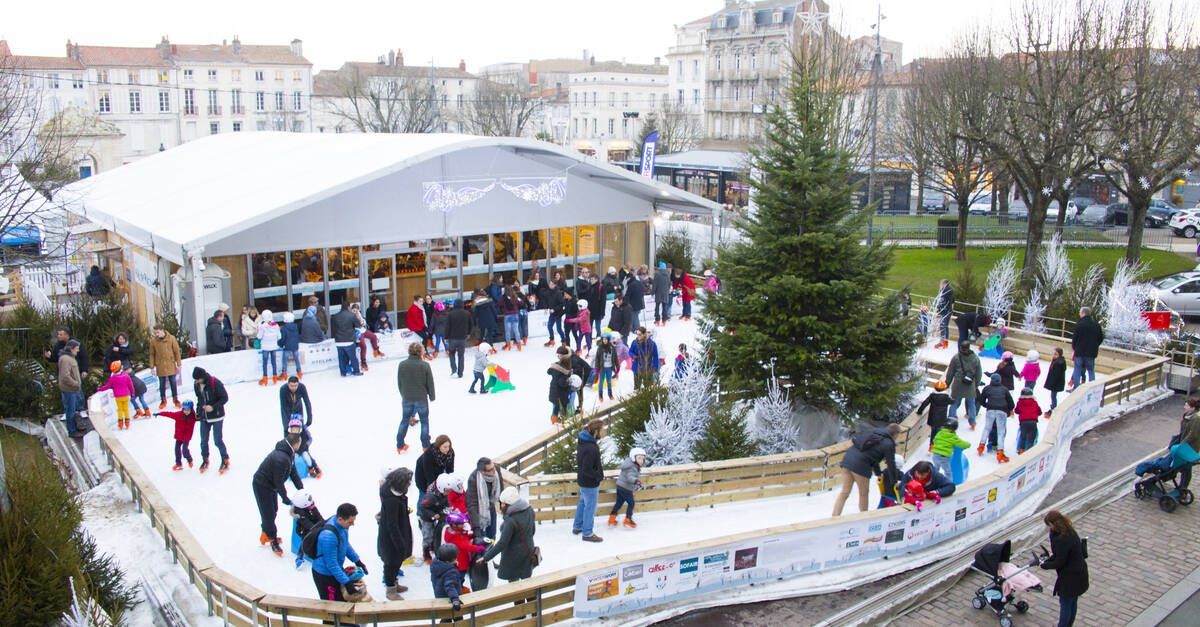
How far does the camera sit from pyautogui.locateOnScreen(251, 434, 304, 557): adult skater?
918 centimetres

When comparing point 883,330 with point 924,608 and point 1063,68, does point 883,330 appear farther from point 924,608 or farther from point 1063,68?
point 1063,68

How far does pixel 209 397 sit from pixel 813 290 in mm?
7956

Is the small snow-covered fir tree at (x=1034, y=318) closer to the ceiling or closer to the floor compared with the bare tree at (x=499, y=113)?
closer to the floor

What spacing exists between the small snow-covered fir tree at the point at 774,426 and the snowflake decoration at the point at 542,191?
1079 centimetres

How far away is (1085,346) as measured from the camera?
1582 cm

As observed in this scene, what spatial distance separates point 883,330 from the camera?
12.6 m

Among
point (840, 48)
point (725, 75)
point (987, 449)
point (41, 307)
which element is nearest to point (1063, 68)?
point (840, 48)

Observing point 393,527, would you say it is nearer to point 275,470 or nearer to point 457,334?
point 275,470

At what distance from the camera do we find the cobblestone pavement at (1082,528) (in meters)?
8.79

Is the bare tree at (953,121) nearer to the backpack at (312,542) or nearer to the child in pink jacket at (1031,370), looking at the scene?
the child in pink jacket at (1031,370)

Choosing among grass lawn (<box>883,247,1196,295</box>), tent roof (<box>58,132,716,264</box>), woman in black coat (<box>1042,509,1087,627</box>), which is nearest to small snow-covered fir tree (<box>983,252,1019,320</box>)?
grass lawn (<box>883,247,1196,295</box>)

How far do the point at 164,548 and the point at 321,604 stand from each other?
3.11 meters

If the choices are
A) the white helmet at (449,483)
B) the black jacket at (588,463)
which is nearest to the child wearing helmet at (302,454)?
the white helmet at (449,483)

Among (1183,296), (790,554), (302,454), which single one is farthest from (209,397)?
(1183,296)
